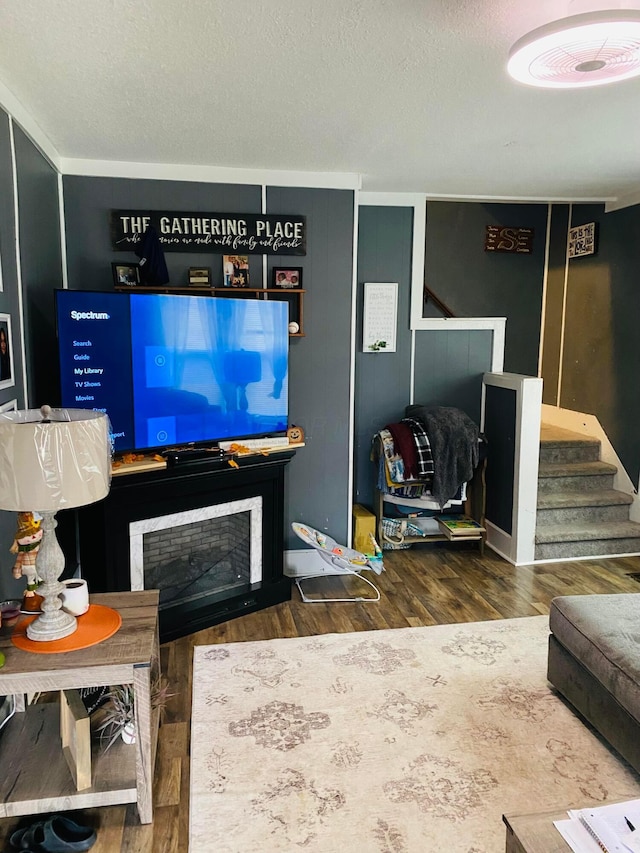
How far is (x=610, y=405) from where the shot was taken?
486 cm

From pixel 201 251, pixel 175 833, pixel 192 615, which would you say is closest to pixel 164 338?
pixel 201 251

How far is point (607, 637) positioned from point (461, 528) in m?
2.11

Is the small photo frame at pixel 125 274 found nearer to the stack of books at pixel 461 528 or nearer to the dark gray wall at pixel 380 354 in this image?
the dark gray wall at pixel 380 354

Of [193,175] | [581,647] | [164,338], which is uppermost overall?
[193,175]

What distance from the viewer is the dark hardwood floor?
2.02 meters

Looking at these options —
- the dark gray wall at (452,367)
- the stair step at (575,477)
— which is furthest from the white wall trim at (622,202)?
the stair step at (575,477)

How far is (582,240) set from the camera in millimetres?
5141

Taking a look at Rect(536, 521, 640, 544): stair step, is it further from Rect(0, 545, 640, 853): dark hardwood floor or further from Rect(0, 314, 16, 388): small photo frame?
Rect(0, 314, 16, 388): small photo frame

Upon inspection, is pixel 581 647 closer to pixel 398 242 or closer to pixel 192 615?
pixel 192 615

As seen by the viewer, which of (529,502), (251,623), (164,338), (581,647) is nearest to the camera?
(581,647)

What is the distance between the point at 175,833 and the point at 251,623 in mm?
1458

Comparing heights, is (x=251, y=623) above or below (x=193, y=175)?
below

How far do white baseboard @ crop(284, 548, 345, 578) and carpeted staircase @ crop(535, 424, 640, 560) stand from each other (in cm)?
150

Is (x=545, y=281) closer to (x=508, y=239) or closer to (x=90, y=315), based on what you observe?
(x=508, y=239)
